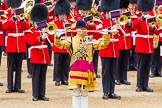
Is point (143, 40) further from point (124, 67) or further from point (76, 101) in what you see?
point (76, 101)

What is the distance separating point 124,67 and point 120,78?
0.23 metres

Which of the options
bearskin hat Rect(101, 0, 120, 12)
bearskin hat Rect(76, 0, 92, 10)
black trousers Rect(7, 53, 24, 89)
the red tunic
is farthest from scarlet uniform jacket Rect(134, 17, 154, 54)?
black trousers Rect(7, 53, 24, 89)

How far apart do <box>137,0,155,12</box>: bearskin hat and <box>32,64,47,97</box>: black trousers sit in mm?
2182

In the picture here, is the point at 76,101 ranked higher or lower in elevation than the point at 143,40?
lower

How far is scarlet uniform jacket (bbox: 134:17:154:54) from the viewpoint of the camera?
34.6 feet

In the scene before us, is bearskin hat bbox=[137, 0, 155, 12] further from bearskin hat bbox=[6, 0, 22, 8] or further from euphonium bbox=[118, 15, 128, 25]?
bearskin hat bbox=[6, 0, 22, 8]

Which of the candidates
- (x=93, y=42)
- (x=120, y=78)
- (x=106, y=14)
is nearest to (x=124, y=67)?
(x=120, y=78)

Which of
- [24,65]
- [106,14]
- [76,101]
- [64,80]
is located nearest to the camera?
[76,101]

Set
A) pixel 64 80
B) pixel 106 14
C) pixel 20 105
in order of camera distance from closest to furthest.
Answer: pixel 20 105, pixel 106 14, pixel 64 80

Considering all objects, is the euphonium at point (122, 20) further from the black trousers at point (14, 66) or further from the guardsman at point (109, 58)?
the black trousers at point (14, 66)

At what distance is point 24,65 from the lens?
13.8m

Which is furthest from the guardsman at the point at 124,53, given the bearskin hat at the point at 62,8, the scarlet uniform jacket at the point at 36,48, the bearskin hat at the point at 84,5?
the scarlet uniform jacket at the point at 36,48

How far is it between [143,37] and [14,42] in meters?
2.33

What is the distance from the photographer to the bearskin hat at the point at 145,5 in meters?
10.6
